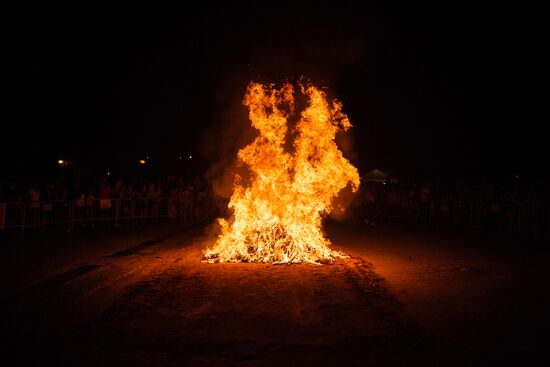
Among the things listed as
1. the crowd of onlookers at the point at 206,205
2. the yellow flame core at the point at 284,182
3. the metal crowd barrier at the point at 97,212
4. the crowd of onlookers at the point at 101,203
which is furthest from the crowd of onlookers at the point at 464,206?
the metal crowd barrier at the point at 97,212

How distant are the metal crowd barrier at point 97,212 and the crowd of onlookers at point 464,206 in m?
8.23

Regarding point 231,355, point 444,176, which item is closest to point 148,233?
point 231,355

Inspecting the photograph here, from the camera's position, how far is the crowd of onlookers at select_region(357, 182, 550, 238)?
1880 centimetres

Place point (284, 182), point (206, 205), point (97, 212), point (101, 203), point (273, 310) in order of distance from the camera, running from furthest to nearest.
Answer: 1. point (206, 205)
2. point (97, 212)
3. point (101, 203)
4. point (284, 182)
5. point (273, 310)

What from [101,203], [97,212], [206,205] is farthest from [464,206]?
[97,212]

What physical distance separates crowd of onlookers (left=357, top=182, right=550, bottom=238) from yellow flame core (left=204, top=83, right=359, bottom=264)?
7392mm

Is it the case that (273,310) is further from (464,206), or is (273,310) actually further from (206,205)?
(206,205)

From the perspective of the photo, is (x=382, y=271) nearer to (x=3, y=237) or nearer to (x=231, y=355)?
(x=231, y=355)

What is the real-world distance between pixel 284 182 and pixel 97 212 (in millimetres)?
10672

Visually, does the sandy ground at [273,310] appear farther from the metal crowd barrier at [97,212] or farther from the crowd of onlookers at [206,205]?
the crowd of onlookers at [206,205]

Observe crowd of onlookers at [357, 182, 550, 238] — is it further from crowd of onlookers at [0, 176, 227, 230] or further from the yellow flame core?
crowd of onlookers at [0, 176, 227, 230]

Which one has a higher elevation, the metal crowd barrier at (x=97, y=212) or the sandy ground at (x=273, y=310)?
the metal crowd barrier at (x=97, y=212)

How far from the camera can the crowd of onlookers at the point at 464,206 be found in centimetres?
1880

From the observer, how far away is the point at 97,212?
21922mm
